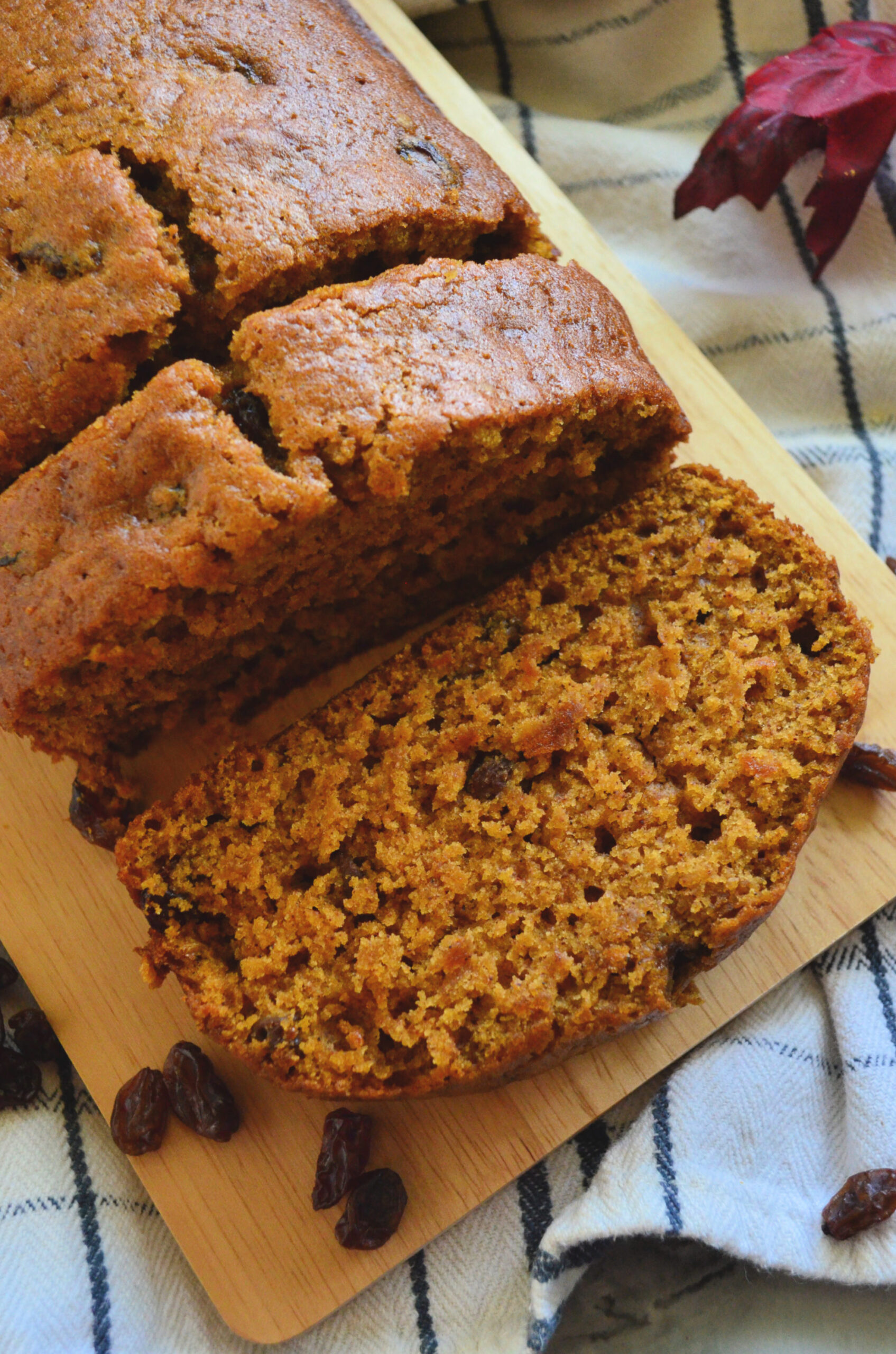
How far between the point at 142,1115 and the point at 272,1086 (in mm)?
295

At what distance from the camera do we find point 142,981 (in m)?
2.73

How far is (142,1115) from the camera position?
8.39 ft

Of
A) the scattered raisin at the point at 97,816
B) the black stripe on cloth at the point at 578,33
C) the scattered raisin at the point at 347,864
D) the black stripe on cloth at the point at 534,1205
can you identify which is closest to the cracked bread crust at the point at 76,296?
the scattered raisin at the point at 97,816

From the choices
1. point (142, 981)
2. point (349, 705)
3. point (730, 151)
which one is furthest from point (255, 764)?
point (730, 151)

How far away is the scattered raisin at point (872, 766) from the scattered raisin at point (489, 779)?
2.89 ft

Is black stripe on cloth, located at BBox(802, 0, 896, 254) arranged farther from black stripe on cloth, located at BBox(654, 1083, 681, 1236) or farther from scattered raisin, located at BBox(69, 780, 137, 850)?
scattered raisin, located at BBox(69, 780, 137, 850)

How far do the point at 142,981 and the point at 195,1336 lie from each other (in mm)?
799

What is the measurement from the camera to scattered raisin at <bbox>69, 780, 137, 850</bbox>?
269 cm

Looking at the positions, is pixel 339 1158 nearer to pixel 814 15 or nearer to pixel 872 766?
pixel 872 766

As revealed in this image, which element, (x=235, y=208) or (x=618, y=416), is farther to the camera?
(x=618, y=416)

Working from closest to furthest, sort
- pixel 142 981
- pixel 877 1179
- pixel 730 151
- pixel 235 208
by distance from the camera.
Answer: pixel 235 208 → pixel 877 1179 → pixel 142 981 → pixel 730 151

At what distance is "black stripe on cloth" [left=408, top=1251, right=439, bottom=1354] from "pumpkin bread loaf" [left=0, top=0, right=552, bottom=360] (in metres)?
2.10

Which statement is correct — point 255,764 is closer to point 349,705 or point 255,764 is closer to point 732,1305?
point 349,705

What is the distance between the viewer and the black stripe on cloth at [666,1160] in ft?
8.35
